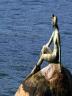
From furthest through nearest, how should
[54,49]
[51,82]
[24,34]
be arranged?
[24,34]
[54,49]
[51,82]

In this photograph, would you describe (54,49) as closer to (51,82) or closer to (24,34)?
(51,82)

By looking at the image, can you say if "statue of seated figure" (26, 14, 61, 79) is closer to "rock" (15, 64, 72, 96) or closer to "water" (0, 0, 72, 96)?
"rock" (15, 64, 72, 96)

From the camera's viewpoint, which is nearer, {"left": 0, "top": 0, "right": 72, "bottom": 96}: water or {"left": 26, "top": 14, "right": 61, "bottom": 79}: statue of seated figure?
{"left": 26, "top": 14, "right": 61, "bottom": 79}: statue of seated figure

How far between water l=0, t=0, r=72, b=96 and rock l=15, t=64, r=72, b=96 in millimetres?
7808

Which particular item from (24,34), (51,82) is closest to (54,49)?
(51,82)

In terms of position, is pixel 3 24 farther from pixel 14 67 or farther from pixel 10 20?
pixel 14 67

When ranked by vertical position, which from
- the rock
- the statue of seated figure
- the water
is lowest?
the water

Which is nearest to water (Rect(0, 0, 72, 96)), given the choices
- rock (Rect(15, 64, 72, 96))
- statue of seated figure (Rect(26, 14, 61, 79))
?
rock (Rect(15, 64, 72, 96))

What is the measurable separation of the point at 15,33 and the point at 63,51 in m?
5.57

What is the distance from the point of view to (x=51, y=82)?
88.3ft

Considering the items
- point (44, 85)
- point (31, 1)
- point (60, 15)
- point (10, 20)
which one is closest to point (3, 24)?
point (10, 20)

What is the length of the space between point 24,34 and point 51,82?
67.5 feet

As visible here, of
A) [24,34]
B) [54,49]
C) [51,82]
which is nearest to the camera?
[51,82]

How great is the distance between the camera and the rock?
88.3 feet
